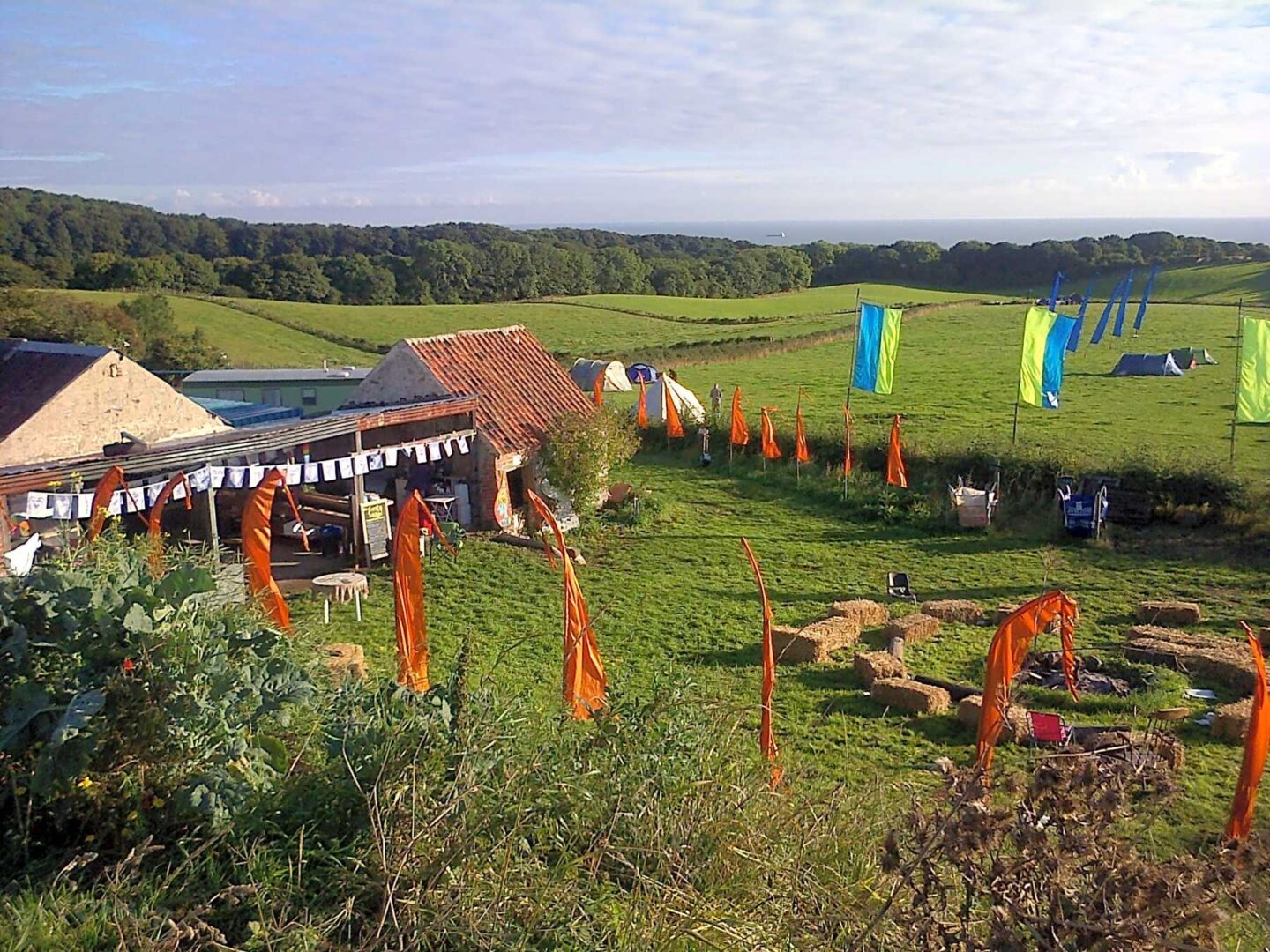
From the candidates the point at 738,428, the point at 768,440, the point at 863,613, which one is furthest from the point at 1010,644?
the point at 738,428

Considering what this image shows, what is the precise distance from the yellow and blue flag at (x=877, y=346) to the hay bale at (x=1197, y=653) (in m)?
8.86

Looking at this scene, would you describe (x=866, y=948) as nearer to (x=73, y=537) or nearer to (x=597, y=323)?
(x=73, y=537)

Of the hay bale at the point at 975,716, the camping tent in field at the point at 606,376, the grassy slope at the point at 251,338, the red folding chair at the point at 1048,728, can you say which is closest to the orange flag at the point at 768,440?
the hay bale at the point at 975,716

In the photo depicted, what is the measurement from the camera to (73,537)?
8055 mm

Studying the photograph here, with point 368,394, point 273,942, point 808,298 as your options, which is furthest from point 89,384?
point 808,298

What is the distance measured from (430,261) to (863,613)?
65697 millimetres

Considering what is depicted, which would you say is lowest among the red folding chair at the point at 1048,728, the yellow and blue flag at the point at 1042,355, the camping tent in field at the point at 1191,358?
the red folding chair at the point at 1048,728

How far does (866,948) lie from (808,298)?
234 ft

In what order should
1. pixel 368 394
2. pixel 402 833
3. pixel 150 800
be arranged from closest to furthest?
pixel 402 833, pixel 150 800, pixel 368 394

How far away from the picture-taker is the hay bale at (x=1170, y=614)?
1436 cm

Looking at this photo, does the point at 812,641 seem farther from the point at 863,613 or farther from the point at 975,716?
the point at 975,716

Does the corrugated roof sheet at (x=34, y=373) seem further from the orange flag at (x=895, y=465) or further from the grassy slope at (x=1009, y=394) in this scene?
the grassy slope at (x=1009, y=394)

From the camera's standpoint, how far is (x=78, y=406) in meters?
18.1

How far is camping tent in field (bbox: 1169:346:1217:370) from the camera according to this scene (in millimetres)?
38469
